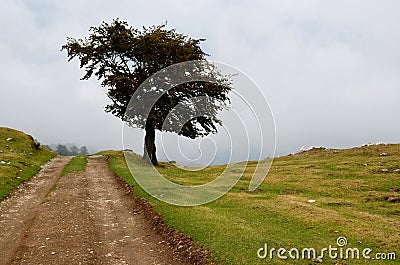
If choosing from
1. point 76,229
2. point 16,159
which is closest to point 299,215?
point 76,229

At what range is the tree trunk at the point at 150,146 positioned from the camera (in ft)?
182

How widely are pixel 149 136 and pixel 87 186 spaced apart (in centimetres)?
2389

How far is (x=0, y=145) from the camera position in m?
55.7

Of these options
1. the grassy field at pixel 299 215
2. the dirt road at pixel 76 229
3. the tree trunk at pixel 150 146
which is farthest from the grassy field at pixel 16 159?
the tree trunk at pixel 150 146

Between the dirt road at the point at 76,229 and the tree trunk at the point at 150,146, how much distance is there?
22.6 m

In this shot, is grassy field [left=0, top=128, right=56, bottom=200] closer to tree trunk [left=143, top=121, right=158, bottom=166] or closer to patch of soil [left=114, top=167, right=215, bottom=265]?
patch of soil [left=114, top=167, right=215, bottom=265]

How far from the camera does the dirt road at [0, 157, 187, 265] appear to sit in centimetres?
1611

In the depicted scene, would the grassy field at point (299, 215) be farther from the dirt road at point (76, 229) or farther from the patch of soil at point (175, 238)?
the dirt road at point (76, 229)

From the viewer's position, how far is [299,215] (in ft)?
72.8

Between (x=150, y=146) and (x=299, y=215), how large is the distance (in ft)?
119

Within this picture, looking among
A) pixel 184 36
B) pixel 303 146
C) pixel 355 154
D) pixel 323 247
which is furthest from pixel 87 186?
pixel 303 146

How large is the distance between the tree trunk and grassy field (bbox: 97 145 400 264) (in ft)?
52.3

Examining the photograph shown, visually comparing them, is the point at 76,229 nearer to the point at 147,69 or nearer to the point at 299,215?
the point at 299,215

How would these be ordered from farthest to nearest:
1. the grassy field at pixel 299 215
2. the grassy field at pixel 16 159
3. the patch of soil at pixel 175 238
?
the grassy field at pixel 16 159 → the grassy field at pixel 299 215 → the patch of soil at pixel 175 238
